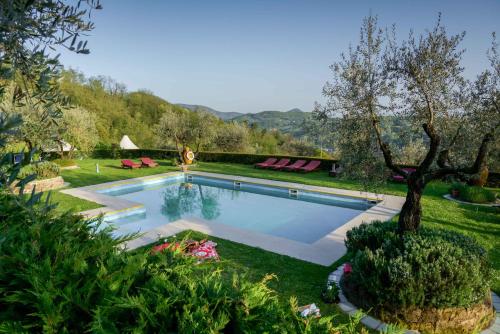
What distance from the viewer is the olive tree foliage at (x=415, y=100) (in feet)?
17.8

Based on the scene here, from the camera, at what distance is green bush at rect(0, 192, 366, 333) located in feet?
5.55

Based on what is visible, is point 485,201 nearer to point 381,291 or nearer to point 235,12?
point 381,291

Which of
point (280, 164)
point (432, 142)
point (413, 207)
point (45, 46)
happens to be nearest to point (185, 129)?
point (280, 164)

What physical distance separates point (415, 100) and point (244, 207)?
9.25 meters

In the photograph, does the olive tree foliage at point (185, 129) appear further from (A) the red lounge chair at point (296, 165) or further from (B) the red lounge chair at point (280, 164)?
(A) the red lounge chair at point (296, 165)

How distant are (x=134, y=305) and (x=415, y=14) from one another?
26.4ft

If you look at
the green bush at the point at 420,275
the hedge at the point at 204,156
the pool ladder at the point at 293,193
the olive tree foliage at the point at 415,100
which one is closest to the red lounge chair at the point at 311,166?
the hedge at the point at 204,156

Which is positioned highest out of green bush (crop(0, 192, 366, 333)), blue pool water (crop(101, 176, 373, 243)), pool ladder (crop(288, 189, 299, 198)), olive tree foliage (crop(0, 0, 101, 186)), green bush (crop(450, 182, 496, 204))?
olive tree foliage (crop(0, 0, 101, 186))

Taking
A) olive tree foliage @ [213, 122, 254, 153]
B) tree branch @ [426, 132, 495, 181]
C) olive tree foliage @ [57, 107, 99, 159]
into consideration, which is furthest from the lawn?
olive tree foliage @ [213, 122, 254, 153]

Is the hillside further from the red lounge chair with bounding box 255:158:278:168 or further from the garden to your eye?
the garden

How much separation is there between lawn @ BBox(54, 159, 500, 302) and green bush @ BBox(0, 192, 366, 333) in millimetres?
278

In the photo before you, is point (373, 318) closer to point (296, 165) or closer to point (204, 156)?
point (296, 165)

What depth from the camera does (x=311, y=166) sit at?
20.7 m

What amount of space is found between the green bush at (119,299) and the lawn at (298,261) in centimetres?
28
